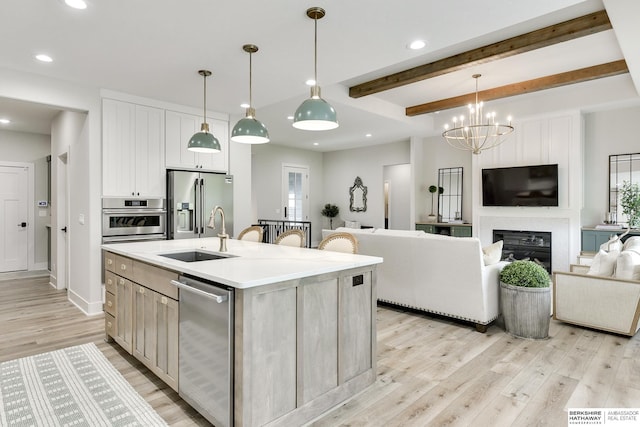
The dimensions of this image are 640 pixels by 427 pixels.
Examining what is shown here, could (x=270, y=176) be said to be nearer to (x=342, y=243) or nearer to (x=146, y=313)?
(x=342, y=243)

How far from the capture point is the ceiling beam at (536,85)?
4.73 m

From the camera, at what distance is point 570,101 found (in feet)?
19.5

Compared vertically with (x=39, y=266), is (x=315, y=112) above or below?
above

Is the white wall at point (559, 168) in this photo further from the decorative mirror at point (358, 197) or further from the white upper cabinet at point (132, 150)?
the white upper cabinet at point (132, 150)

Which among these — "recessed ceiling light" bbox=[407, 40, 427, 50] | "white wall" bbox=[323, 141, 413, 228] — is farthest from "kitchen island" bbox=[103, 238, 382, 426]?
"white wall" bbox=[323, 141, 413, 228]

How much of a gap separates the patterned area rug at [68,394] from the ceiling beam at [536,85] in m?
6.01

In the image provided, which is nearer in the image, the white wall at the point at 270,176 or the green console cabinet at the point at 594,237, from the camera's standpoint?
the green console cabinet at the point at 594,237

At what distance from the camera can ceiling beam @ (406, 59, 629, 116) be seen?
4.73 m

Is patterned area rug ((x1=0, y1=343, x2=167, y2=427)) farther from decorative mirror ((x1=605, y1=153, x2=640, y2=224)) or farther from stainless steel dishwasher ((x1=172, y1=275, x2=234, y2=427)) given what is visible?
decorative mirror ((x1=605, y1=153, x2=640, y2=224))

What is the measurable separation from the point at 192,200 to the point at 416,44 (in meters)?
3.44

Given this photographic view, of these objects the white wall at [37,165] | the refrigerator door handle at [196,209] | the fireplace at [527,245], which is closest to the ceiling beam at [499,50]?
the refrigerator door handle at [196,209]

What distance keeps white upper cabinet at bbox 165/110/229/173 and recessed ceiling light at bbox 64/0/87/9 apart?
7.74ft

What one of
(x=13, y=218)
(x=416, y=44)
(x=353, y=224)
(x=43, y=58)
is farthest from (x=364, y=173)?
(x=13, y=218)

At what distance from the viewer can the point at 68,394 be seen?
7.88 ft
